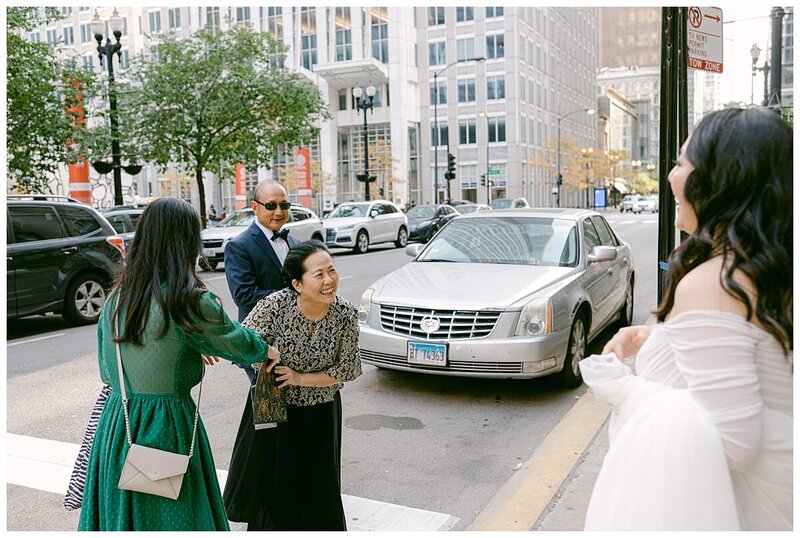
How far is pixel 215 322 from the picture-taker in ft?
9.37

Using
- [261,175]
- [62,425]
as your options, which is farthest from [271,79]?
[261,175]

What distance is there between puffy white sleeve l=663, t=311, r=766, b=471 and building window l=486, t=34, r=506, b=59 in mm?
70038

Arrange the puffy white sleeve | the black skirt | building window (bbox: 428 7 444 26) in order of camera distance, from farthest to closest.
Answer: building window (bbox: 428 7 444 26), the black skirt, the puffy white sleeve

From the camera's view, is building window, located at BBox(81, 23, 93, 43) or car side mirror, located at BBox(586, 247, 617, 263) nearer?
car side mirror, located at BBox(586, 247, 617, 263)

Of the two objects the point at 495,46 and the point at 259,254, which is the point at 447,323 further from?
the point at 495,46

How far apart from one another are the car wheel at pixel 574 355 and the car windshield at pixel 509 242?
0.70 meters

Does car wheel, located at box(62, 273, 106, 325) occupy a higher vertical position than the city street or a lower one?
higher

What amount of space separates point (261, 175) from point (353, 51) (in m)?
14.7

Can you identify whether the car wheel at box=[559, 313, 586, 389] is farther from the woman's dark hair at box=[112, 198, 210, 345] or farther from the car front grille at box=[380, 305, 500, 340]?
the woman's dark hair at box=[112, 198, 210, 345]

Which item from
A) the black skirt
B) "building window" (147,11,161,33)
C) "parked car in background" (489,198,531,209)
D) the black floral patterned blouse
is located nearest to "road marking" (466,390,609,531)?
the black skirt

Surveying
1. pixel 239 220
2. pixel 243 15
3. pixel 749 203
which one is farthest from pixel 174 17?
pixel 749 203

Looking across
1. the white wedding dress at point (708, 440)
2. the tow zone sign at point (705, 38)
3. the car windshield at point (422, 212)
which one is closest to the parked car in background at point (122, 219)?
the tow zone sign at point (705, 38)

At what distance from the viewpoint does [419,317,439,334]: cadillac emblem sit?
6.31m

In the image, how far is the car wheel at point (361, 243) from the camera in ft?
79.2
